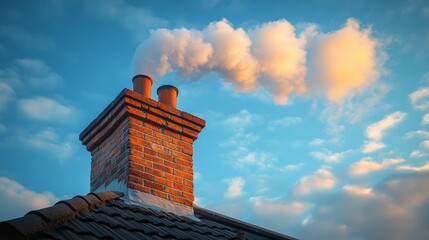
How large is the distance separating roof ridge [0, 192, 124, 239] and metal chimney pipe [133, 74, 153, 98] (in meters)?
1.74

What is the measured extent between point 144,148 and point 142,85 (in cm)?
105

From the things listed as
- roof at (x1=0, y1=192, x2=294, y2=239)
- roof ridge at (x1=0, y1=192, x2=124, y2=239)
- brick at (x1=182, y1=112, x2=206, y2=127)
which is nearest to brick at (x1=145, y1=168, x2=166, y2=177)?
roof at (x1=0, y1=192, x2=294, y2=239)

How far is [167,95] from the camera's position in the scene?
615 cm

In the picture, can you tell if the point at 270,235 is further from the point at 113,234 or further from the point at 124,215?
the point at 113,234

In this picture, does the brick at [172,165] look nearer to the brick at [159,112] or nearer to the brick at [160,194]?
the brick at [160,194]

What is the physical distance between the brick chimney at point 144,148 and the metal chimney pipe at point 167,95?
13mm

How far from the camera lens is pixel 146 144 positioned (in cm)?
539

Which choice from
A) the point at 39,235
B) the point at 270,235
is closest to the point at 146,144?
the point at 270,235

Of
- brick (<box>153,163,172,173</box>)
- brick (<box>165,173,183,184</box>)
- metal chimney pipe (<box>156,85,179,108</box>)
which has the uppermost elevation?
metal chimney pipe (<box>156,85,179,108</box>)

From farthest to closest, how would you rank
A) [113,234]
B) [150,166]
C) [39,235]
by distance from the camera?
[150,166] < [113,234] < [39,235]

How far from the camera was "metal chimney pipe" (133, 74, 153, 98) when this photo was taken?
6016 mm

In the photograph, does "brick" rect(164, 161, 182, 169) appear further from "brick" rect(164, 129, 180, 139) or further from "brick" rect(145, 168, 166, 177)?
"brick" rect(164, 129, 180, 139)

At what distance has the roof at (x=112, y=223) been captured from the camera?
10.7 ft

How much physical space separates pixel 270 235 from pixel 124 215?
2128 millimetres
